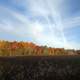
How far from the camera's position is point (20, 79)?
582 inches

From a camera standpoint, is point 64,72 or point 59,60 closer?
point 64,72

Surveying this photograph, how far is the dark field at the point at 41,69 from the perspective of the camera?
14.5m

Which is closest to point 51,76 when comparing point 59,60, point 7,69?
point 59,60

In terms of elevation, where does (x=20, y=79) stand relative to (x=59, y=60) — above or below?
below

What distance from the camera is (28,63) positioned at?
15812 mm

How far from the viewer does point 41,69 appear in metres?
15.2

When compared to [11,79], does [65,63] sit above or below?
above

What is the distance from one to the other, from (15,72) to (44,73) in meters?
1.76

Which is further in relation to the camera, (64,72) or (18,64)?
(18,64)

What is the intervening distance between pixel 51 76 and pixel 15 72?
220cm

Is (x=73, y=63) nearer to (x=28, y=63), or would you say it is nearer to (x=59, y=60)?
(x=59, y=60)

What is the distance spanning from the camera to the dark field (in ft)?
47.6

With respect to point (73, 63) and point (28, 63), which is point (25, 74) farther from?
point (73, 63)

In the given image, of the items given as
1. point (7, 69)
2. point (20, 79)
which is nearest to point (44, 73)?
point (20, 79)
